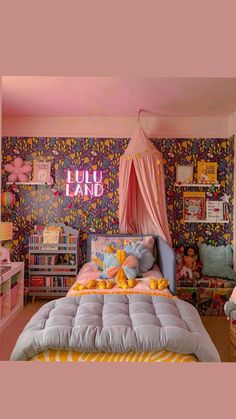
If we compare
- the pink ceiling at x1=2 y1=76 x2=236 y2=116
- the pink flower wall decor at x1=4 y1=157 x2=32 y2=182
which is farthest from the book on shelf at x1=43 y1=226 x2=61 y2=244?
the pink ceiling at x1=2 y1=76 x2=236 y2=116

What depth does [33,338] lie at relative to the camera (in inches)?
88.6

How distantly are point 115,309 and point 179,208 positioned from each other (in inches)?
111

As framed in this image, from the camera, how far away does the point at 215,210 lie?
17.0 ft

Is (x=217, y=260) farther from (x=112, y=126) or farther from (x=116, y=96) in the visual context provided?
(x=116, y=96)

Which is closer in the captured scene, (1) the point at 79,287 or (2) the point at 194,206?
(1) the point at 79,287

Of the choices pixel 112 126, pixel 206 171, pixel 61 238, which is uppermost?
pixel 112 126

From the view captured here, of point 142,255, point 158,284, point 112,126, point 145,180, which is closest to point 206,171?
point 145,180

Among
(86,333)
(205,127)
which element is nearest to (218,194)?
(205,127)

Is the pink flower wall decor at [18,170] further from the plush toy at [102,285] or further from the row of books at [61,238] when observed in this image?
the plush toy at [102,285]

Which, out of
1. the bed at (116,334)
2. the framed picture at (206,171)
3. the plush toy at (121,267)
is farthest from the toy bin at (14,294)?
the framed picture at (206,171)

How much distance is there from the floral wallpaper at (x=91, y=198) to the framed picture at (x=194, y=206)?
9 cm

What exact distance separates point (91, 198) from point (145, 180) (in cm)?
97

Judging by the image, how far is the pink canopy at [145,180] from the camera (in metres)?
4.75

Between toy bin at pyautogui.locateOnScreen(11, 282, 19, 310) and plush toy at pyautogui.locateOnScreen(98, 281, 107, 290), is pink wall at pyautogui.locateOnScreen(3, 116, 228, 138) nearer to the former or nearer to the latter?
toy bin at pyautogui.locateOnScreen(11, 282, 19, 310)
